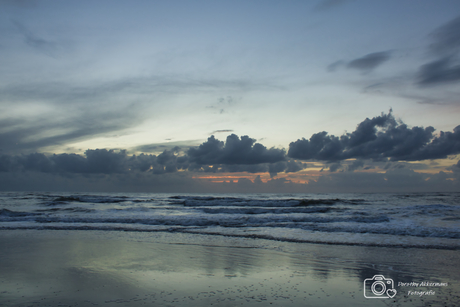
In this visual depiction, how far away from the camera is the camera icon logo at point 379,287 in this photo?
6098mm

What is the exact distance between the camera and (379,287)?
257 inches

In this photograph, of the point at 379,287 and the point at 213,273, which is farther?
the point at 213,273

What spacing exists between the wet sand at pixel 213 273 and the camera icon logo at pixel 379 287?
0.14 meters

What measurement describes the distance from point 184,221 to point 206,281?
14.2 meters

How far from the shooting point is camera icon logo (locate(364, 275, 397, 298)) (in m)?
6.10

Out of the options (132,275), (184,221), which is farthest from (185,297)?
(184,221)

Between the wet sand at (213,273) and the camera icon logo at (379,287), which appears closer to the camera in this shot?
the wet sand at (213,273)

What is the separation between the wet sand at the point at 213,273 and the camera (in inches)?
224

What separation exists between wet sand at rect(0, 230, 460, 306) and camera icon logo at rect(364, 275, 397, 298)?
0.14m

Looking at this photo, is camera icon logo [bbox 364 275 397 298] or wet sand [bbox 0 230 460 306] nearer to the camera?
wet sand [bbox 0 230 460 306]

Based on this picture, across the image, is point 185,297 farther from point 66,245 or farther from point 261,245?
point 66,245

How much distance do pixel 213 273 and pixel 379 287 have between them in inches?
164

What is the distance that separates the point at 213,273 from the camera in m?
7.52

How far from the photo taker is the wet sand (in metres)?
5.70
